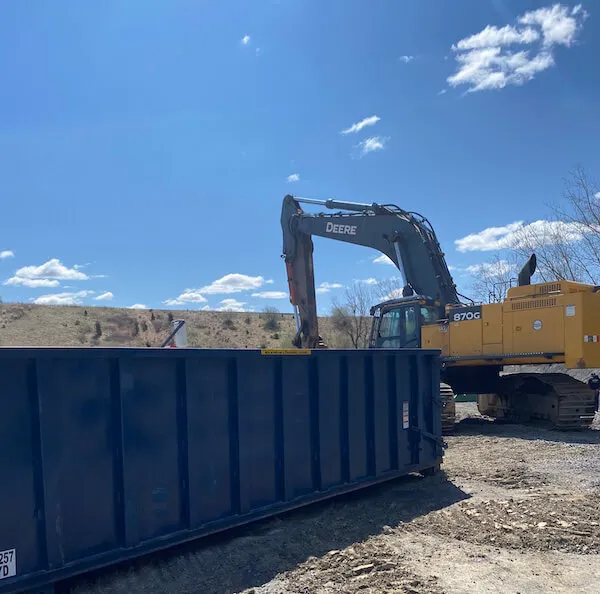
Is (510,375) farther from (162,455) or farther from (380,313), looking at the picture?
(162,455)

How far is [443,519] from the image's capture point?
6.66 m

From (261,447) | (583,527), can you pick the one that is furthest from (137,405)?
(583,527)

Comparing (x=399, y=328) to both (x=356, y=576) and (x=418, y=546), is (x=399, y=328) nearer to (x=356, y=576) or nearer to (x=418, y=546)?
(x=418, y=546)

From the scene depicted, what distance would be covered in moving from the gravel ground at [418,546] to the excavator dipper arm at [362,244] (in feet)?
22.5

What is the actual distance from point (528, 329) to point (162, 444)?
30.7ft

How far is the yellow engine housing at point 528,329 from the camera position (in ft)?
38.2

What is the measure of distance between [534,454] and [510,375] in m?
4.32

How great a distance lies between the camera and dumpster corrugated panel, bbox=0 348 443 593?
4.51 metres

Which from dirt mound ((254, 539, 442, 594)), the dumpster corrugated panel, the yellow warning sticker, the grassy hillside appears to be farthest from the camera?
the grassy hillside

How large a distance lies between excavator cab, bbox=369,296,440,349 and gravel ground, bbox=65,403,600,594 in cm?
603

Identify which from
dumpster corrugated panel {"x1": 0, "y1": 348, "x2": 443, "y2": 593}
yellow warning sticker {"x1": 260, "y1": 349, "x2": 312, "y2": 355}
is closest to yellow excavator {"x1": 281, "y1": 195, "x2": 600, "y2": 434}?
dumpster corrugated panel {"x1": 0, "y1": 348, "x2": 443, "y2": 593}

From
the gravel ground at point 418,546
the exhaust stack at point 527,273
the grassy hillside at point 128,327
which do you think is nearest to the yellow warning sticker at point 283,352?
the gravel ground at point 418,546

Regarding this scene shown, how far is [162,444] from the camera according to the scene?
5.34 m

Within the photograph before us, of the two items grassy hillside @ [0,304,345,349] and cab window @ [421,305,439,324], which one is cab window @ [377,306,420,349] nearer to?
cab window @ [421,305,439,324]
